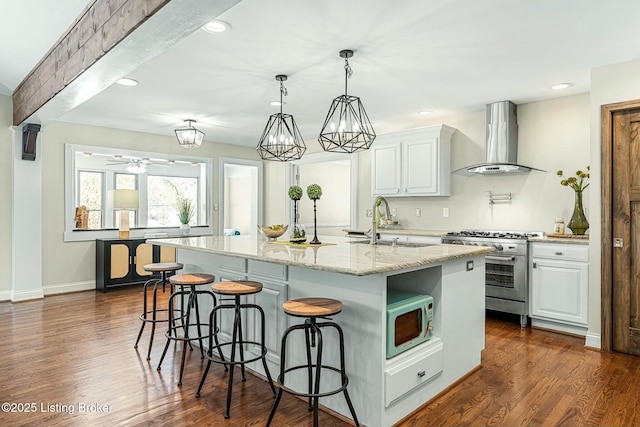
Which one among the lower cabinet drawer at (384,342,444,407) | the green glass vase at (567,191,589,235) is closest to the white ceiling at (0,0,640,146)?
the green glass vase at (567,191,589,235)

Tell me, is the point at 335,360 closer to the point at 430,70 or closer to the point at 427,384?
the point at 427,384

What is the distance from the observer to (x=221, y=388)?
263 cm

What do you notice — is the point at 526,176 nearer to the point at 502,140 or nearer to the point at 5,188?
the point at 502,140

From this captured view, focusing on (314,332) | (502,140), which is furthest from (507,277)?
(314,332)

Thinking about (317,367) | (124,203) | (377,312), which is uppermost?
(124,203)

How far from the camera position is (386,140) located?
18.0ft

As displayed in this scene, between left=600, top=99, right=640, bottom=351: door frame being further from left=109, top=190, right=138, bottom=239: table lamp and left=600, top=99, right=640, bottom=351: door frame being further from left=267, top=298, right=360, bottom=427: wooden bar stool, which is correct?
left=109, top=190, right=138, bottom=239: table lamp

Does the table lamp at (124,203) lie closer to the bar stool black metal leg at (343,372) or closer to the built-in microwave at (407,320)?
the built-in microwave at (407,320)

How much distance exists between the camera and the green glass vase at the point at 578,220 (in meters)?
3.96

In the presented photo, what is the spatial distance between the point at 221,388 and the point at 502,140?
388 cm

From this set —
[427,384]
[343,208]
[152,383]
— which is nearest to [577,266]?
[427,384]

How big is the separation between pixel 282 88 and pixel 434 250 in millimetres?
2306

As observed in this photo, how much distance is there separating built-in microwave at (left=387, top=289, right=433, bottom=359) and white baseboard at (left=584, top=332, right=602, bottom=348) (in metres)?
1.90

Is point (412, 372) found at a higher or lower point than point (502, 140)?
lower
